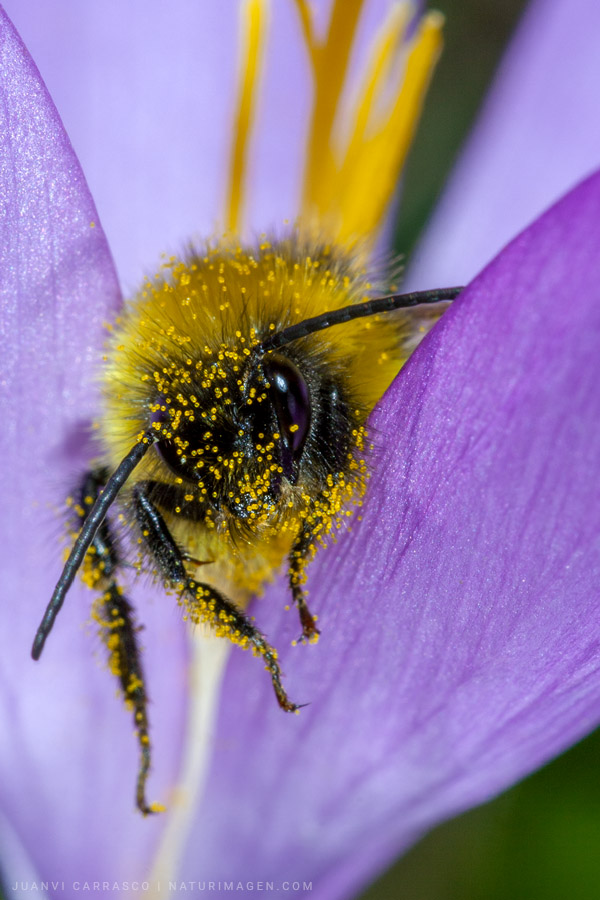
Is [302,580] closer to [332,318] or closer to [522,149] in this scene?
[332,318]

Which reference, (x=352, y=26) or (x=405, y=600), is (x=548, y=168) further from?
(x=405, y=600)

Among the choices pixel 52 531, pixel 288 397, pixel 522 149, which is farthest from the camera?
pixel 522 149

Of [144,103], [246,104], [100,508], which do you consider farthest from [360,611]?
[144,103]

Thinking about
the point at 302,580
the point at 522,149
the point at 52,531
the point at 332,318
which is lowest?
the point at 52,531

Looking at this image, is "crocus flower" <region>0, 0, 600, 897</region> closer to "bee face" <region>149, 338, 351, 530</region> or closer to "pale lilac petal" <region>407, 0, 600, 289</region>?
"bee face" <region>149, 338, 351, 530</region>

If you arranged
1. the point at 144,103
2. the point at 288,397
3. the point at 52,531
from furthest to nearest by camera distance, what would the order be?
1. the point at 144,103
2. the point at 52,531
3. the point at 288,397

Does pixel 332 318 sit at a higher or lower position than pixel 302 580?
higher

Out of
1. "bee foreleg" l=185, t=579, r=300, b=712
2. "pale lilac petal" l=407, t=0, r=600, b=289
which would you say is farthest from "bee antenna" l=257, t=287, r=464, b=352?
"pale lilac petal" l=407, t=0, r=600, b=289
